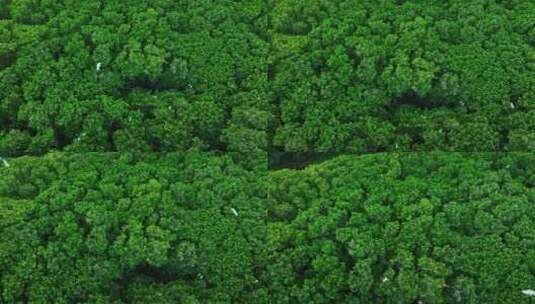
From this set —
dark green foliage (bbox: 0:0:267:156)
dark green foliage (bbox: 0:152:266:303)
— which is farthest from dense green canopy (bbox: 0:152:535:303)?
dark green foliage (bbox: 0:0:267:156)

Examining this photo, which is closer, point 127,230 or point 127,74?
point 127,230

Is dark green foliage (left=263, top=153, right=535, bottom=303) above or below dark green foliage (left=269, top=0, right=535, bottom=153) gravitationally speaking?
below

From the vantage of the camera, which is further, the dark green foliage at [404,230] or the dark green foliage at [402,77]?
the dark green foliage at [402,77]

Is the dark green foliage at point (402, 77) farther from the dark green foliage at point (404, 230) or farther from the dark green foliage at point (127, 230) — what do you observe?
the dark green foliage at point (127, 230)

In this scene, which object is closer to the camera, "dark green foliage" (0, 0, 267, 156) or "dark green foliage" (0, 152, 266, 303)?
"dark green foliage" (0, 152, 266, 303)

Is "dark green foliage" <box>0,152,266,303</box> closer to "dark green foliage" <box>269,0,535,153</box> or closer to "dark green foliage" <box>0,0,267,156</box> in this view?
"dark green foliage" <box>0,0,267,156</box>

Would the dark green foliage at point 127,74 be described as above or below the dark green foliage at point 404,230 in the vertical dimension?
above

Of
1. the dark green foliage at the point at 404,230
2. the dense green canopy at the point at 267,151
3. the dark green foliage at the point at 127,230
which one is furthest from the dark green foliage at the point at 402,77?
the dark green foliage at the point at 127,230

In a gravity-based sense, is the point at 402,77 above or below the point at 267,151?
above

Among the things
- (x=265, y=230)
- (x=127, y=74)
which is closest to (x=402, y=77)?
(x=265, y=230)

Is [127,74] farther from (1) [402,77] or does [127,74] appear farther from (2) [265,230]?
(1) [402,77]

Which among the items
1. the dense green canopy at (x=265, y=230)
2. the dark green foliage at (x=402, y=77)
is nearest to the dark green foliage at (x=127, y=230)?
the dense green canopy at (x=265, y=230)

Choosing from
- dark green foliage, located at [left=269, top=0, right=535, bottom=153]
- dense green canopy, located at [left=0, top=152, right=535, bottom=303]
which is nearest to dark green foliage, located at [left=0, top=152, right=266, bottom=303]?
dense green canopy, located at [left=0, top=152, right=535, bottom=303]

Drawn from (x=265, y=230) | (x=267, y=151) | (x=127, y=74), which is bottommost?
(x=265, y=230)
